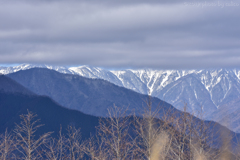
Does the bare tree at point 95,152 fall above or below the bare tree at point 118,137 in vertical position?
below

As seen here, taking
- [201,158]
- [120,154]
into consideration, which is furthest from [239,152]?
[120,154]

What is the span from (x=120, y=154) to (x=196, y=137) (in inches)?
288

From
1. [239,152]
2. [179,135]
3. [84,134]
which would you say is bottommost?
[84,134]

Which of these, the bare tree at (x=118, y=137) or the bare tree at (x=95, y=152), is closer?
the bare tree at (x=95, y=152)

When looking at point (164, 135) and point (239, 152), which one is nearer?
point (164, 135)

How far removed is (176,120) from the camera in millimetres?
28922

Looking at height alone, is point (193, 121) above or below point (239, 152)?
above

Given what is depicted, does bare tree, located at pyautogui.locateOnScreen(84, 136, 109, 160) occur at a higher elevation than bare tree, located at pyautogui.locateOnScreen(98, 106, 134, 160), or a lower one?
lower

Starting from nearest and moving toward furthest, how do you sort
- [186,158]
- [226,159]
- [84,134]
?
1. [226,159]
2. [186,158]
3. [84,134]

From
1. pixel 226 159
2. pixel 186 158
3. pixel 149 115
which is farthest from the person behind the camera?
pixel 186 158

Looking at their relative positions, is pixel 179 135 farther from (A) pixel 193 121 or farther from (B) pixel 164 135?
(A) pixel 193 121

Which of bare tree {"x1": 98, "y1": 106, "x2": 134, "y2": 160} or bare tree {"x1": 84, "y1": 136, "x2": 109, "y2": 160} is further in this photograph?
bare tree {"x1": 98, "y1": 106, "x2": 134, "y2": 160}

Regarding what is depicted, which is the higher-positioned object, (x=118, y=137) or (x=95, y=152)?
(x=118, y=137)

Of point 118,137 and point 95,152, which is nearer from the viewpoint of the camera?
point 118,137
